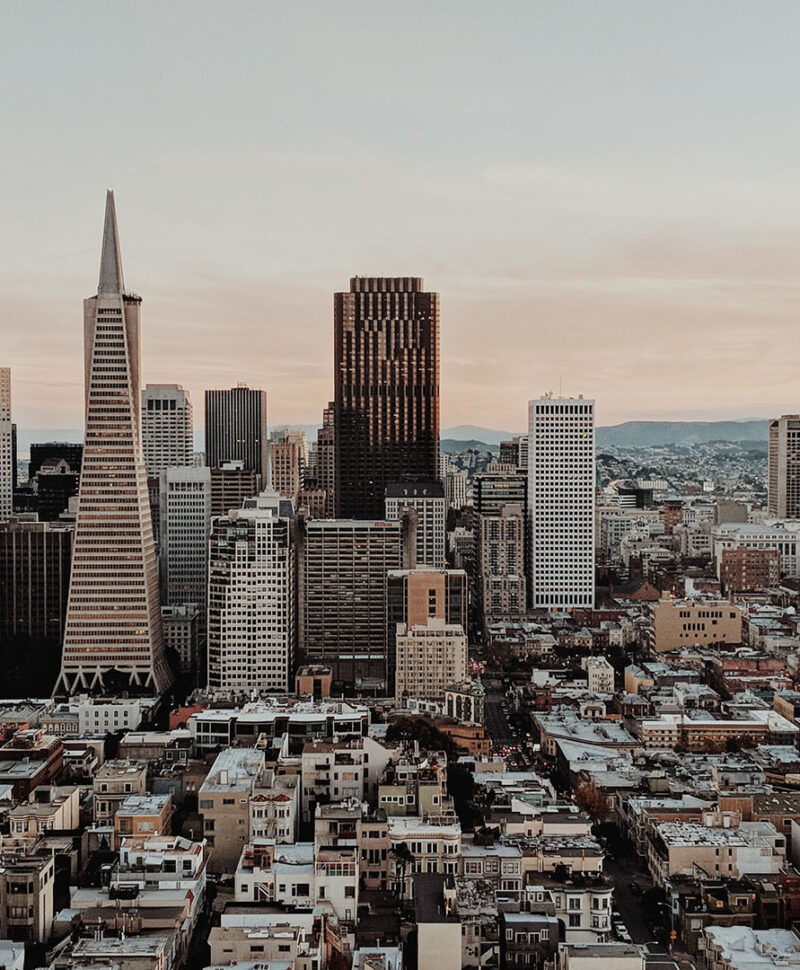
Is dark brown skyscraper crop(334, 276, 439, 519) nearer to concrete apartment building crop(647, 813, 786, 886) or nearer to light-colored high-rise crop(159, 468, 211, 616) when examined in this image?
light-colored high-rise crop(159, 468, 211, 616)

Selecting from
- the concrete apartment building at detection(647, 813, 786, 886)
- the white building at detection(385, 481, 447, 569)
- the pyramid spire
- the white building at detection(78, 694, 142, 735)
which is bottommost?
the concrete apartment building at detection(647, 813, 786, 886)

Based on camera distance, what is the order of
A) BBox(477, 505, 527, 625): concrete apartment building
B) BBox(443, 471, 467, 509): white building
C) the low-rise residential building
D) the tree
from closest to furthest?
the low-rise residential building < the tree < BBox(477, 505, 527, 625): concrete apartment building < BBox(443, 471, 467, 509): white building

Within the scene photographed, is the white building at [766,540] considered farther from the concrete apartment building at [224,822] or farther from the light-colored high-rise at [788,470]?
the concrete apartment building at [224,822]

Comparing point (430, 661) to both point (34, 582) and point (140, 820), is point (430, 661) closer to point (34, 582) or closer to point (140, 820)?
point (34, 582)

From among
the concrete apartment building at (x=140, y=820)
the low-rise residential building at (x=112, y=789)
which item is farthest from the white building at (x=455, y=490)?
the concrete apartment building at (x=140, y=820)

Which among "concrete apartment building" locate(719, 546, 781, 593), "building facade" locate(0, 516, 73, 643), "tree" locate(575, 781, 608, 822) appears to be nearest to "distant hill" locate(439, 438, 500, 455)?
"concrete apartment building" locate(719, 546, 781, 593)

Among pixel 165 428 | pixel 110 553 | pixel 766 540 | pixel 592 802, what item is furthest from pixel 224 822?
pixel 165 428
